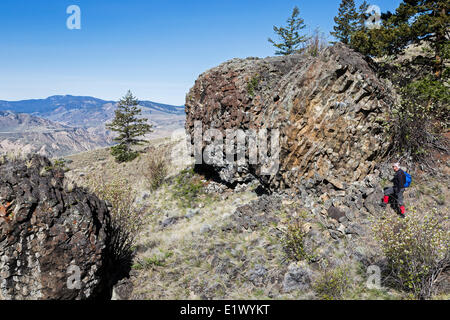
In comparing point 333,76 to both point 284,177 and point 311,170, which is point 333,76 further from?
point 284,177

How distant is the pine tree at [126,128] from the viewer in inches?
1344

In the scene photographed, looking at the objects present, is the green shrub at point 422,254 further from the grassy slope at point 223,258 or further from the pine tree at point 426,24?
the pine tree at point 426,24

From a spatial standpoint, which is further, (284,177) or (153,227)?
(153,227)

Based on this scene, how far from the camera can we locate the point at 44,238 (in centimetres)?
648

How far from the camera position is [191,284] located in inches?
358

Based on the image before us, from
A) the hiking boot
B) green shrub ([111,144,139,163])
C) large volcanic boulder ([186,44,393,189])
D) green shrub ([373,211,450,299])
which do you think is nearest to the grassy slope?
green shrub ([373,211,450,299])

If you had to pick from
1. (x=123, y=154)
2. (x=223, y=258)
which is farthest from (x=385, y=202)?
(x=123, y=154)

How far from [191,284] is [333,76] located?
37.0ft

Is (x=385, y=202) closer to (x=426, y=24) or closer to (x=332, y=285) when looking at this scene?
(x=332, y=285)

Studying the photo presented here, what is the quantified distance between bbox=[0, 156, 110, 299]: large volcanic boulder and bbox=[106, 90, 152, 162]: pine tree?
91.2 ft

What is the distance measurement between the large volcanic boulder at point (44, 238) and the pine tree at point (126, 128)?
91.2ft

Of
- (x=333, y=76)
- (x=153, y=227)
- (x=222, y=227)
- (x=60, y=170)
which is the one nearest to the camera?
(x=60, y=170)

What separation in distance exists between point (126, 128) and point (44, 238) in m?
31.0
